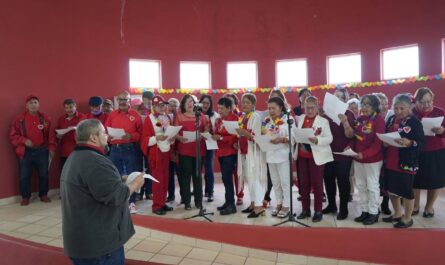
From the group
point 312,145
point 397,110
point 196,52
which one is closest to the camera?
point 397,110

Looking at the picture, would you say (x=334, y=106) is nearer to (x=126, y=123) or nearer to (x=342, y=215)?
(x=342, y=215)

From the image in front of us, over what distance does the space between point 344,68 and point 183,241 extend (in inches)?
188

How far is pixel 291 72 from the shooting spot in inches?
269

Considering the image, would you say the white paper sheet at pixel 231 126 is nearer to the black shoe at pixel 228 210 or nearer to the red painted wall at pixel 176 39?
the black shoe at pixel 228 210

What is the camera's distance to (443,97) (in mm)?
5332

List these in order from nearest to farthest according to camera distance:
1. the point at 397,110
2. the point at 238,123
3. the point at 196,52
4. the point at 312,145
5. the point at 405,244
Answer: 1. the point at 405,244
2. the point at 397,110
3. the point at 312,145
4. the point at 238,123
5. the point at 196,52

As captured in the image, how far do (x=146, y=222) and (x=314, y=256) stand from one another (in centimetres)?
182

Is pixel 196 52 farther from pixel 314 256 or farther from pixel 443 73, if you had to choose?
pixel 314 256

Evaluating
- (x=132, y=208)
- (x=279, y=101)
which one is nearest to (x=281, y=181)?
(x=279, y=101)

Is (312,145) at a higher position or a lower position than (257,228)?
higher

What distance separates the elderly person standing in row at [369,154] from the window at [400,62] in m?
3.00

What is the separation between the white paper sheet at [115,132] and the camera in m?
3.92

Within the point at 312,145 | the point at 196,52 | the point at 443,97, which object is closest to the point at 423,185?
the point at 312,145

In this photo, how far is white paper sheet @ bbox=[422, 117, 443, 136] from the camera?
10.7 ft
